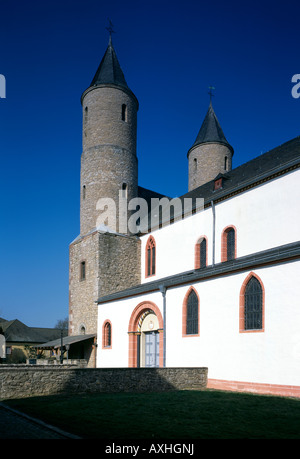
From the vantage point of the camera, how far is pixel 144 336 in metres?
21.9

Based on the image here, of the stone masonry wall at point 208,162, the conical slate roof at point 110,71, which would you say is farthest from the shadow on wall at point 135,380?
the stone masonry wall at point 208,162

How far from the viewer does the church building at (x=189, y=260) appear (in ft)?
46.5

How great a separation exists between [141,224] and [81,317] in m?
6.62

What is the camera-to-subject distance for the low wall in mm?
13000

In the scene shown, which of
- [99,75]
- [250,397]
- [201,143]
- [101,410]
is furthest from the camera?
[201,143]

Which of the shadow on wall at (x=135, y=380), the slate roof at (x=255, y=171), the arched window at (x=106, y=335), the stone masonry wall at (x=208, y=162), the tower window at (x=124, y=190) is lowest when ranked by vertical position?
the shadow on wall at (x=135, y=380)

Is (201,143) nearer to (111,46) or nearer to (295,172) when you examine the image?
(111,46)

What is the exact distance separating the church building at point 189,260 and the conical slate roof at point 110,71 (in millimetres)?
98

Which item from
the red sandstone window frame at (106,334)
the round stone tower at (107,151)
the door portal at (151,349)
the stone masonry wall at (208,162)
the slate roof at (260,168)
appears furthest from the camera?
the stone masonry wall at (208,162)

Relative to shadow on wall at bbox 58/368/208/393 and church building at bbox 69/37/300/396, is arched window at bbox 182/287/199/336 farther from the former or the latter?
shadow on wall at bbox 58/368/208/393

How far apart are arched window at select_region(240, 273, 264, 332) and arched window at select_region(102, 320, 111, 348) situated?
10936 millimetres

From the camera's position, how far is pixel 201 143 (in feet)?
123

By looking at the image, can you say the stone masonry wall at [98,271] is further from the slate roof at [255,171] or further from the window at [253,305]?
the window at [253,305]
